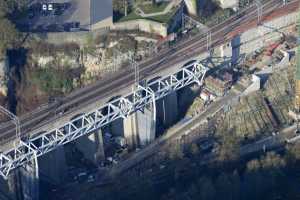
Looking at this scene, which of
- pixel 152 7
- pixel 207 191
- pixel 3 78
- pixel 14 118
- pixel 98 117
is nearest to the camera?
pixel 207 191

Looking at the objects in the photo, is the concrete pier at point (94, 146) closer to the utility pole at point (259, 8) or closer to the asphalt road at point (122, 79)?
the asphalt road at point (122, 79)

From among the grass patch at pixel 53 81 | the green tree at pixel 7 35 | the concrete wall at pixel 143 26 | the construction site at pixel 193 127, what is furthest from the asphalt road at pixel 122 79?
the green tree at pixel 7 35

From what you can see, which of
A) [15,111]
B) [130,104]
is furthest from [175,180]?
[15,111]

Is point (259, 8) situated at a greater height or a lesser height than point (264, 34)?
greater

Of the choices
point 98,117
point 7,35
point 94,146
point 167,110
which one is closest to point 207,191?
point 98,117

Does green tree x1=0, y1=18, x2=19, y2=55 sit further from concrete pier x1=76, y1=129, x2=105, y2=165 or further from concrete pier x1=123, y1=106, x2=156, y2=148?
concrete pier x1=123, y1=106, x2=156, y2=148

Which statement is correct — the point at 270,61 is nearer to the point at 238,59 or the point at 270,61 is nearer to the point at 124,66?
the point at 238,59

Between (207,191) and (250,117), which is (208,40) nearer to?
(250,117)
